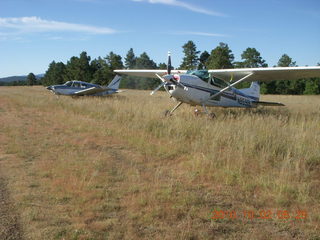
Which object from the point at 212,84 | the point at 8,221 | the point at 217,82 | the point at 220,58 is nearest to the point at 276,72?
the point at 217,82

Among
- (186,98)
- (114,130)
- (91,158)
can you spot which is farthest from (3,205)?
(186,98)

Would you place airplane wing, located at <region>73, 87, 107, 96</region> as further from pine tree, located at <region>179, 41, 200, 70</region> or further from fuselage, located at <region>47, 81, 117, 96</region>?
pine tree, located at <region>179, 41, 200, 70</region>

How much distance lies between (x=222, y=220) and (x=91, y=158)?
3.01 metres

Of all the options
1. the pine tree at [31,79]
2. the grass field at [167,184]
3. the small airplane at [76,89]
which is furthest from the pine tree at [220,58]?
the pine tree at [31,79]

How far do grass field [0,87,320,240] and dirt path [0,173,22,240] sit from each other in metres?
0.05

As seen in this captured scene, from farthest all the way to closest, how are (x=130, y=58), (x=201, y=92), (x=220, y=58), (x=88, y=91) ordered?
1. (x=130, y=58)
2. (x=220, y=58)
3. (x=88, y=91)
4. (x=201, y=92)

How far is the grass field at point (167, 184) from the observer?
2.92 metres

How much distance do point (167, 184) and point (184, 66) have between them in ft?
161

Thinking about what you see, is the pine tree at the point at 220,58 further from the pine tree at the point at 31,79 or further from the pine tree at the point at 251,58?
the pine tree at the point at 31,79

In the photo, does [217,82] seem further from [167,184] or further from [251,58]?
[251,58]
